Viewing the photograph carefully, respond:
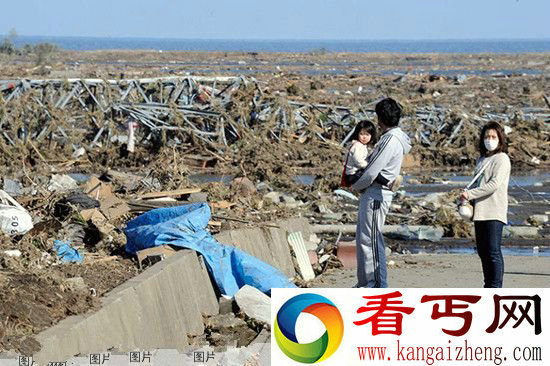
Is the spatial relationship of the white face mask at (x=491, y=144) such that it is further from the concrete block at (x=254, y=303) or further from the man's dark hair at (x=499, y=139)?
the concrete block at (x=254, y=303)

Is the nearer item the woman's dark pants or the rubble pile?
the woman's dark pants

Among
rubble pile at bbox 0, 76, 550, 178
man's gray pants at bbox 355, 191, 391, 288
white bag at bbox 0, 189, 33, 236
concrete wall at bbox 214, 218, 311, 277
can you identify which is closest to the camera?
man's gray pants at bbox 355, 191, 391, 288

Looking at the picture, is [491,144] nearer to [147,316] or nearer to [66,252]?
[147,316]

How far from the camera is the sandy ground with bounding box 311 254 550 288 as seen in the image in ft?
41.6

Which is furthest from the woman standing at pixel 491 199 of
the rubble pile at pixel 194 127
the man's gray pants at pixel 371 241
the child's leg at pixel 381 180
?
the rubble pile at pixel 194 127

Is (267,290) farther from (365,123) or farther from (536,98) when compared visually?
(536,98)

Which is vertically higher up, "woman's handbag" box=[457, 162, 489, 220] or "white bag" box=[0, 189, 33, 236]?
"woman's handbag" box=[457, 162, 489, 220]

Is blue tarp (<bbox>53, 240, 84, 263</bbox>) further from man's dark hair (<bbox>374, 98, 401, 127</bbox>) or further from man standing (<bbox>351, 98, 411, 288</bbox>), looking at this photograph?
man's dark hair (<bbox>374, 98, 401, 127</bbox>)

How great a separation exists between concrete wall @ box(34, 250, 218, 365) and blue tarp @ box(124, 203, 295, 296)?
20 cm

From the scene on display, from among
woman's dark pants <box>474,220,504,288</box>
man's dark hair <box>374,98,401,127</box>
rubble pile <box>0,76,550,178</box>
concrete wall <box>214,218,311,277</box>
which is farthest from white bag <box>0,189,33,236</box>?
rubble pile <box>0,76,550,178</box>

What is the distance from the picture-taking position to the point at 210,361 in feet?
27.2

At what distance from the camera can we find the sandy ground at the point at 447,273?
41.6 feet

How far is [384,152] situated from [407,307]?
3.38m

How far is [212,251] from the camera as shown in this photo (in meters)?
11.1
